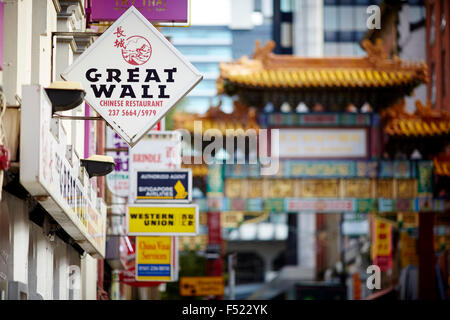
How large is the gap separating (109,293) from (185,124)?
9.73 metres

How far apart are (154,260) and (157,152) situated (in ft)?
7.88

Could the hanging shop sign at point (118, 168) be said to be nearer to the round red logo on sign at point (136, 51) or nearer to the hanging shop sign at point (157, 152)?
the hanging shop sign at point (157, 152)

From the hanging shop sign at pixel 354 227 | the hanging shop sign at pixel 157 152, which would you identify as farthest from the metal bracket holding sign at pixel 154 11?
the hanging shop sign at pixel 354 227

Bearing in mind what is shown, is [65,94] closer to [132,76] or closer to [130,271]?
[132,76]

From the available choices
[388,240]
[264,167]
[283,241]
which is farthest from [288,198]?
[283,241]

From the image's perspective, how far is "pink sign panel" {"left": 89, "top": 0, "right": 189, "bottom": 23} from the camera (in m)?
15.2

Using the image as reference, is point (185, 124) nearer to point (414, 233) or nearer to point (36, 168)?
point (414, 233)

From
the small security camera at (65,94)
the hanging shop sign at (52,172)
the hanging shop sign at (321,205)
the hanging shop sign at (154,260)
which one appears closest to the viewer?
the hanging shop sign at (52,172)

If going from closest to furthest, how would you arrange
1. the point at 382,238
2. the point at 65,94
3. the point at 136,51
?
the point at 65,94 → the point at 136,51 → the point at 382,238

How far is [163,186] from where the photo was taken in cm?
2167

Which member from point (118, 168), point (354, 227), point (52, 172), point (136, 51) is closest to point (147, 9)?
point (136, 51)

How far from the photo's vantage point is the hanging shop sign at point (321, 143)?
3584cm

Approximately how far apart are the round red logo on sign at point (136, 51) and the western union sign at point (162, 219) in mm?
7580

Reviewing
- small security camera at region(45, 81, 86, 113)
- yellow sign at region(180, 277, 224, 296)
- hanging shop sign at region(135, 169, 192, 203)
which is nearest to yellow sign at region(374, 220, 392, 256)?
yellow sign at region(180, 277, 224, 296)
